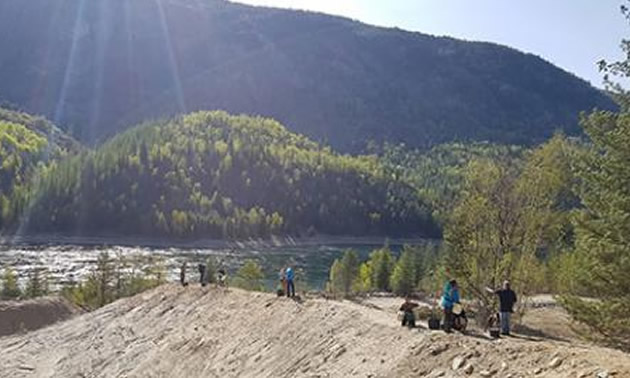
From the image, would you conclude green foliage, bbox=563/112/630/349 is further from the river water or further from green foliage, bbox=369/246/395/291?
the river water

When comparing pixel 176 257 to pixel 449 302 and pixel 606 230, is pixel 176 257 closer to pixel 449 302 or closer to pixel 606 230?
pixel 606 230

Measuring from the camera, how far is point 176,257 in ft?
415

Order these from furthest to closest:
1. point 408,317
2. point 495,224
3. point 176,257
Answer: point 176,257
point 495,224
point 408,317

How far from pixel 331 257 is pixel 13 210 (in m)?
67.1

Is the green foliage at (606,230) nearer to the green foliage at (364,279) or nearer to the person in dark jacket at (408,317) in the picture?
the person in dark jacket at (408,317)

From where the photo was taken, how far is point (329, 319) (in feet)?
85.0

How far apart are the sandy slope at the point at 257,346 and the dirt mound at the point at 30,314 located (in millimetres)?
3844

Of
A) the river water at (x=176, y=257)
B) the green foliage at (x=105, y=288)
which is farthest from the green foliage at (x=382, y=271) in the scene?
the green foliage at (x=105, y=288)

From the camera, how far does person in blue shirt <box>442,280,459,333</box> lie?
22013 millimetres

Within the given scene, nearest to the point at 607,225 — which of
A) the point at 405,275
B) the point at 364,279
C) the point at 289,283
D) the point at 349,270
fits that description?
the point at 289,283

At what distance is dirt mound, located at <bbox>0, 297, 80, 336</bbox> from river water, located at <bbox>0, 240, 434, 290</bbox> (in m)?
34.2

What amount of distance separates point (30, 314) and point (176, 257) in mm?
79178

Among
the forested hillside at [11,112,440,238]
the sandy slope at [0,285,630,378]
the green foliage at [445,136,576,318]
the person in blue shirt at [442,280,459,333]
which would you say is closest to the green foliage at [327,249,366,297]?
the sandy slope at [0,285,630,378]

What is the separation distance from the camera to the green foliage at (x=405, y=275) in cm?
7669
